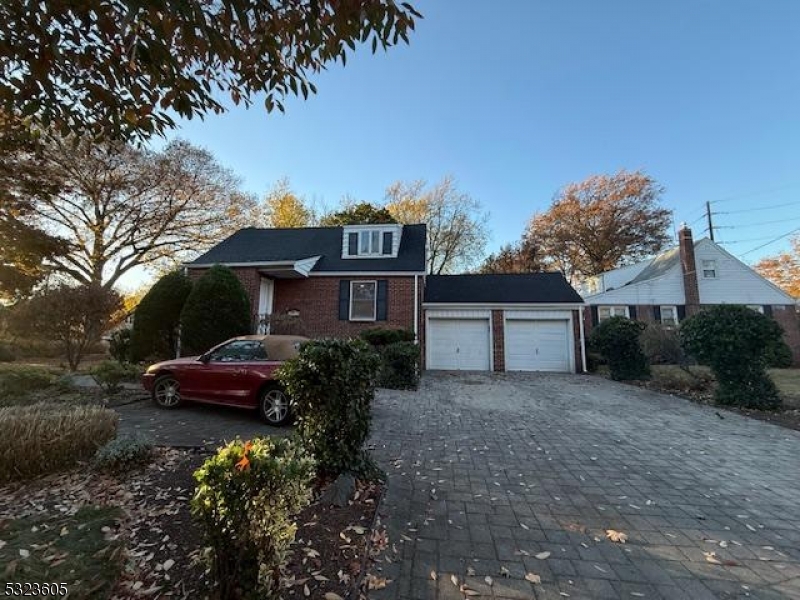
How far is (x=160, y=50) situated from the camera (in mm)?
2477

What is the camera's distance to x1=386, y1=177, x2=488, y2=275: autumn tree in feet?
88.7

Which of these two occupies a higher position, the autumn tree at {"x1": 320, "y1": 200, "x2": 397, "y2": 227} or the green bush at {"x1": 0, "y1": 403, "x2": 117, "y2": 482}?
the autumn tree at {"x1": 320, "y1": 200, "x2": 397, "y2": 227}

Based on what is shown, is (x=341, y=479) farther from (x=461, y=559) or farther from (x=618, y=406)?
(x=618, y=406)

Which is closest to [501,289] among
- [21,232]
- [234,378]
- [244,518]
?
[234,378]

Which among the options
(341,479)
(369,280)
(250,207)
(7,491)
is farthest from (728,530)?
(250,207)

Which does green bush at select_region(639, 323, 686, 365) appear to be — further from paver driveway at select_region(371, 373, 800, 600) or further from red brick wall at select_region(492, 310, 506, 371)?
paver driveway at select_region(371, 373, 800, 600)

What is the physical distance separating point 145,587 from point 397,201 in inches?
1060

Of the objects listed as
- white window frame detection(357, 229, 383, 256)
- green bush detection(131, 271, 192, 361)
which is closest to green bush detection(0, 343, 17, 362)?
green bush detection(131, 271, 192, 361)

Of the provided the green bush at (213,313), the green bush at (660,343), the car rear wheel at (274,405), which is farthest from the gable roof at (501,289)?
the car rear wheel at (274,405)

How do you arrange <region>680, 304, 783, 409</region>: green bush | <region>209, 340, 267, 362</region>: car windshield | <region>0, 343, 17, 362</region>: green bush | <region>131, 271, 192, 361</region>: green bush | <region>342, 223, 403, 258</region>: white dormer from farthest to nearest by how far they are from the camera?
1. <region>0, 343, 17, 362</region>: green bush
2. <region>342, 223, 403, 258</region>: white dormer
3. <region>131, 271, 192, 361</region>: green bush
4. <region>680, 304, 783, 409</region>: green bush
5. <region>209, 340, 267, 362</region>: car windshield

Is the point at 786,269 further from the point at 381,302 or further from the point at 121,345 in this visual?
the point at 121,345

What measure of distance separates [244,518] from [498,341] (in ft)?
44.3

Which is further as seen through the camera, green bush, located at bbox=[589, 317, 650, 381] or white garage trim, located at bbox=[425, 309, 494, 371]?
white garage trim, located at bbox=[425, 309, 494, 371]

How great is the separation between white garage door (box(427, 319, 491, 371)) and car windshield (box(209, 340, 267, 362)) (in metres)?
9.21
